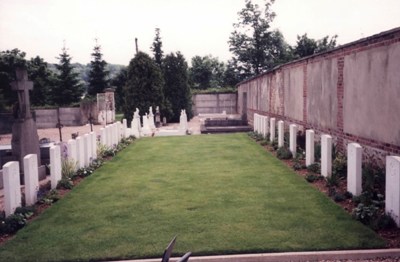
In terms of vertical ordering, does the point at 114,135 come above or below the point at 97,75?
below

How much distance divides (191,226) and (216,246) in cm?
83

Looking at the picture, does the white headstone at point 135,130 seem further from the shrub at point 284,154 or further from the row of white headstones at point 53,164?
the shrub at point 284,154

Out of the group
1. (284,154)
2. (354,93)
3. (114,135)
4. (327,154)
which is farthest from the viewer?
(114,135)

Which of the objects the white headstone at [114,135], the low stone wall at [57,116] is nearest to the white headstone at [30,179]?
the white headstone at [114,135]

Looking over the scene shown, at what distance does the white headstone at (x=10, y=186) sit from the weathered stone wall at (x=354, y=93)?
259 inches

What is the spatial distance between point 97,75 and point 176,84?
2350 centimetres

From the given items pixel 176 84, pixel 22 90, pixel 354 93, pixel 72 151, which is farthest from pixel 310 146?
pixel 176 84

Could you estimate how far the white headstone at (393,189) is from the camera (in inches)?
207

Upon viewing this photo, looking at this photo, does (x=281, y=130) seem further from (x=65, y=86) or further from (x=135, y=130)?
(x=65, y=86)

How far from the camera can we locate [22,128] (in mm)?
10180

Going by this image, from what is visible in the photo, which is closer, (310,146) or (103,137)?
(310,146)

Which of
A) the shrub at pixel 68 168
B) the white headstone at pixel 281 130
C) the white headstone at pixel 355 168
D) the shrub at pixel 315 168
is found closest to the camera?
the white headstone at pixel 355 168

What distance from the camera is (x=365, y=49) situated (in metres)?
8.36

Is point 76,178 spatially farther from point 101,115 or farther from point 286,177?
point 101,115
